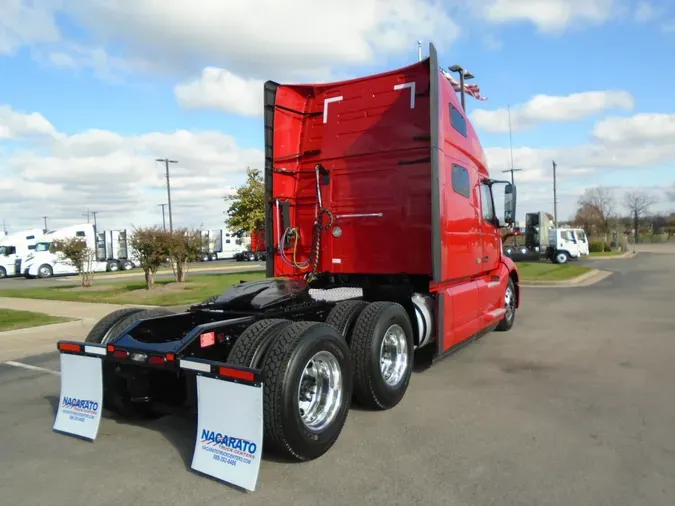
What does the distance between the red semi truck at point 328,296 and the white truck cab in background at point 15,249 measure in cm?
3821

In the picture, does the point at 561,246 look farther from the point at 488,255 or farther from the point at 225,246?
the point at 225,246

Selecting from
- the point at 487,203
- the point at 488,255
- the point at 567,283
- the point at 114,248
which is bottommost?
the point at 567,283

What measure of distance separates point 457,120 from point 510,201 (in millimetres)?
2014

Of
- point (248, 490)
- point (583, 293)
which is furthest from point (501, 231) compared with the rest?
point (583, 293)

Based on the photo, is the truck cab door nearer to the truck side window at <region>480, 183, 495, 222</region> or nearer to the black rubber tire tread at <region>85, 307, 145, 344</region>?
the truck side window at <region>480, 183, 495, 222</region>

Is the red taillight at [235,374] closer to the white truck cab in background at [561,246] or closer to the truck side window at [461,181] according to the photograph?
the truck side window at [461,181]

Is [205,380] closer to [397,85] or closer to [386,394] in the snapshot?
[386,394]

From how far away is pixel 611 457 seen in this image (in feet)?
13.7

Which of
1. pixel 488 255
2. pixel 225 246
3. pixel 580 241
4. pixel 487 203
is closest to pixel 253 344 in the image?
pixel 488 255

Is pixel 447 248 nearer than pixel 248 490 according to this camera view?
No

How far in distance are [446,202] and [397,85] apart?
1713mm

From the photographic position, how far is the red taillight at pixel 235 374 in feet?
12.2

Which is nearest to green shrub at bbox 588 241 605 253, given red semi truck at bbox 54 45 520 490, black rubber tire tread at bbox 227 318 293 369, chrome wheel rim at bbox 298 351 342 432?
red semi truck at bbox 54 45 520 490

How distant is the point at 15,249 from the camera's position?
130 ft
